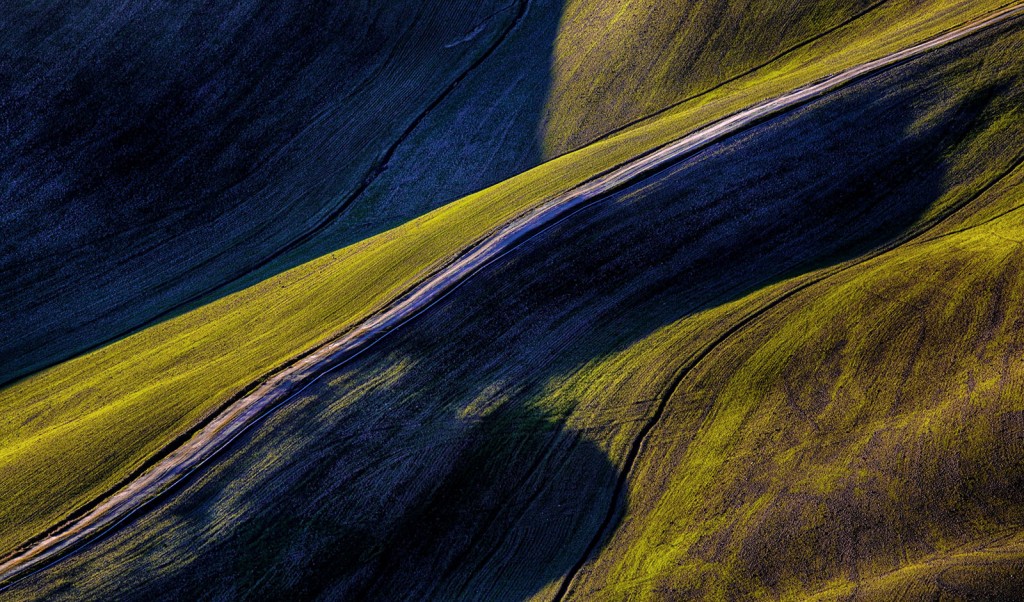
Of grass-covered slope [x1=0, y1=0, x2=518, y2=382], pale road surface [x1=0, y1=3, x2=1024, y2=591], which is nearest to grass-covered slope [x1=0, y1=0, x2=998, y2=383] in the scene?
grass-covered slope [x1=0, y1=0, x2=518, y2=382]

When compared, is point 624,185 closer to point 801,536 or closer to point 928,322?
point 928,322

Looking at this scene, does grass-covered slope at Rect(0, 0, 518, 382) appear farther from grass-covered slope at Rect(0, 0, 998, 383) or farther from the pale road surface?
the pale road surface

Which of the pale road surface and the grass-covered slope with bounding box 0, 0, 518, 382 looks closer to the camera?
the pale road surface

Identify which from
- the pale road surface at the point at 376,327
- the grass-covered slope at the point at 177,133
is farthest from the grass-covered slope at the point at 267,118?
the pale road surface at the point at 376,327

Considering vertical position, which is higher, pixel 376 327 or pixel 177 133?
pixel 177 133

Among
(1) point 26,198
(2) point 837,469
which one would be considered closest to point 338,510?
(2) point 837,469

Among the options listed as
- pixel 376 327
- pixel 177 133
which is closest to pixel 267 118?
pixel 177 133

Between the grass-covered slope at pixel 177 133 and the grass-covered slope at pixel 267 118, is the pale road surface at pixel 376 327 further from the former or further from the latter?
the grass-covered slope at pixel 177 133

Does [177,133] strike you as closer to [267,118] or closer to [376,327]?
[267,118]
